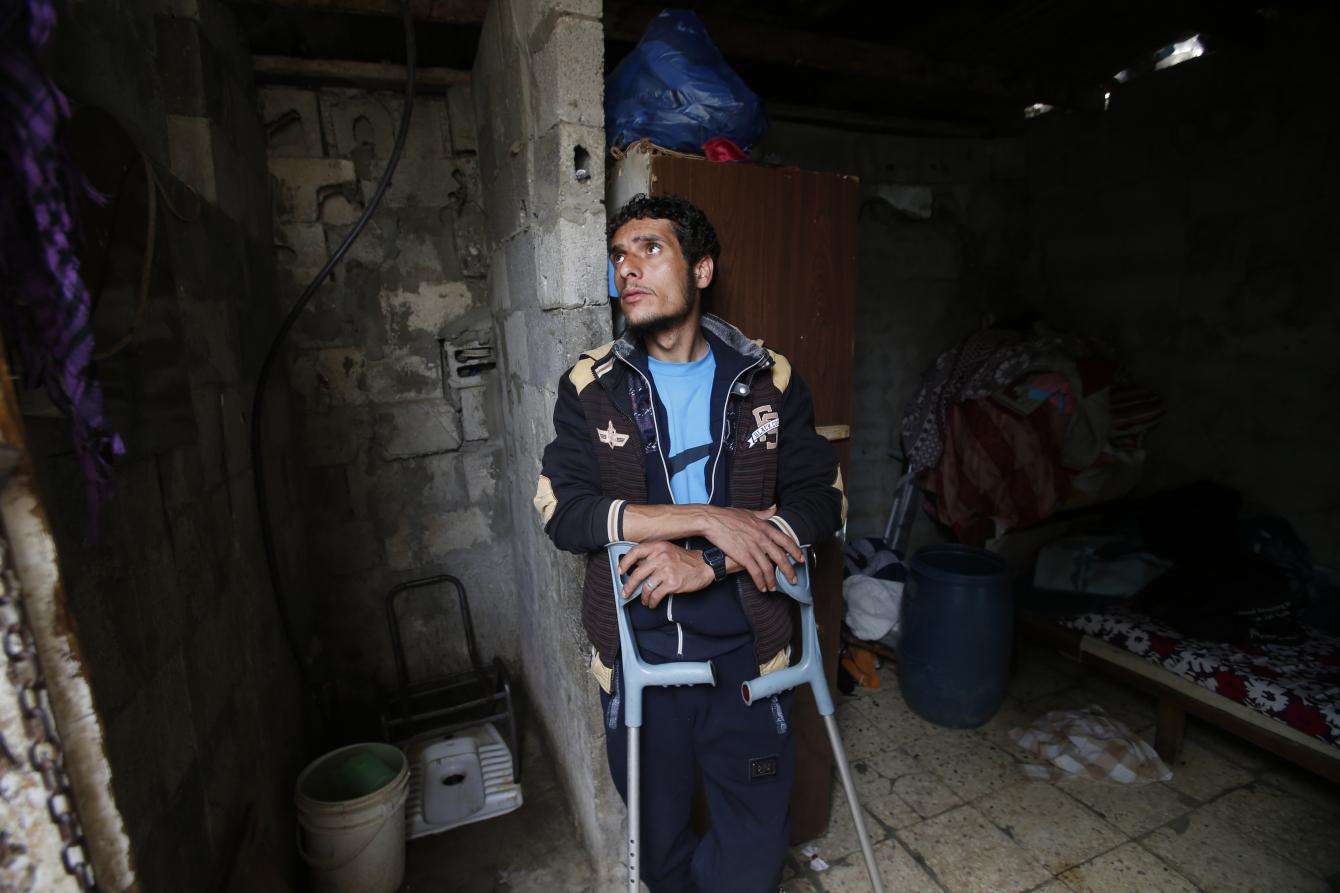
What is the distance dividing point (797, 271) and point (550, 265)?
31.6 inches

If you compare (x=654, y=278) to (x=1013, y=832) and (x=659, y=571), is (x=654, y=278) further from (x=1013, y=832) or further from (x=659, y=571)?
(x=1013, y=832)

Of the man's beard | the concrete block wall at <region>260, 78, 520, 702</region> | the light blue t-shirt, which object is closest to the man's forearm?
the light blue t-shirt

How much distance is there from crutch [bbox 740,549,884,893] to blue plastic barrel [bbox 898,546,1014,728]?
1.54 m

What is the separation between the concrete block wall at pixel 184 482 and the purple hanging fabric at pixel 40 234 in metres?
0.12

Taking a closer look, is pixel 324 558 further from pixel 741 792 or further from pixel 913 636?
pixel 913 636

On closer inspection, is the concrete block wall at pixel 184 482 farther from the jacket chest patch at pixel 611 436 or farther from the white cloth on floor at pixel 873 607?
the white cloth on floor at pixel 873 607

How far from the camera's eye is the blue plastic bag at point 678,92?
6.14 feet

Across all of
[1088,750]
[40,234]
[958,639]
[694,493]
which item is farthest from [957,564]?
[40,234]

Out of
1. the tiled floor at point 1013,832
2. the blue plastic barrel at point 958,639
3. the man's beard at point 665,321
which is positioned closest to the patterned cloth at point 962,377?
the blue plastic barrel at point 958,639

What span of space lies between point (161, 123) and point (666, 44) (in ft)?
5.18

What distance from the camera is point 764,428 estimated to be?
5.30 feet

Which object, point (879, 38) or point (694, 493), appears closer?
point (694, 493)

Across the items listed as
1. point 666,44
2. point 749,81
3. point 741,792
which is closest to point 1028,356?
point 749,81

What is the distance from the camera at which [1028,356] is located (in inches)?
147
